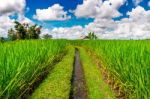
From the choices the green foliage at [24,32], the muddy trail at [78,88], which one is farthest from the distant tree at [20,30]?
the muddy trail at [78,88]

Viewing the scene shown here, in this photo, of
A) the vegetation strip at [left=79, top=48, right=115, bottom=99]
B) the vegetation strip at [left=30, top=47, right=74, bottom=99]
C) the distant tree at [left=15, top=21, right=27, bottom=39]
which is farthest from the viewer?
the distant tree at [left=15, top=21, right=27, bottom=39]

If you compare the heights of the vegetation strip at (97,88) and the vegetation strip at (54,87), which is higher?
the vegetation strip at (54,87)

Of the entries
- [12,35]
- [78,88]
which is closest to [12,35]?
[12,35]

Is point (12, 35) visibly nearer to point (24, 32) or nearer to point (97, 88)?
point (24, 32)

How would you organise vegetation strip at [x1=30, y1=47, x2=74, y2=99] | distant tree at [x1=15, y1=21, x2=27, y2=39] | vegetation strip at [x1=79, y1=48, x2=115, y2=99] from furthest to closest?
1. distant tree at [x1=15, y1=21, x2=27, y2=39]
2. vegetation strip at [x1=79, y1=48, x2=115, y2=99]
3. vegetation strip at [x1=30, y1=47, x2=74, y2=99]

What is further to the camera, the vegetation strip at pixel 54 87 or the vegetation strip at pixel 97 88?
the vegetation strip at pixel 97 88

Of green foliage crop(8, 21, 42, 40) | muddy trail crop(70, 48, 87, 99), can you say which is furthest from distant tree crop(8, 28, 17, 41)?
muddy trail crop(70, 48, 87, 99)

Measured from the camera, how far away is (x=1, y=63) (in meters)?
5.70

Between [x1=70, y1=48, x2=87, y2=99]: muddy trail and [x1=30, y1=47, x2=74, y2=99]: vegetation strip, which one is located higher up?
[x1=30, y1=47, x2=74, y2=99]: vegetation strip

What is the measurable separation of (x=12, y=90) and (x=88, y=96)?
3.79 metres

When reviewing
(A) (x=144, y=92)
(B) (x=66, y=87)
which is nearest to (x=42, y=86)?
(B) (x=66, y=87)

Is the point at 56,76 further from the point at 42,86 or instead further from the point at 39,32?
the point at 39,32

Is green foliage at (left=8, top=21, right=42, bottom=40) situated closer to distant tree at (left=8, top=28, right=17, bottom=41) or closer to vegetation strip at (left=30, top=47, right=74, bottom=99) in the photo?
distant tree at (left=8, top=28, right=17, bottom=41)

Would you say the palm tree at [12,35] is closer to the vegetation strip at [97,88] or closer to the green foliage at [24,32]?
the green foliage at [24,32]
